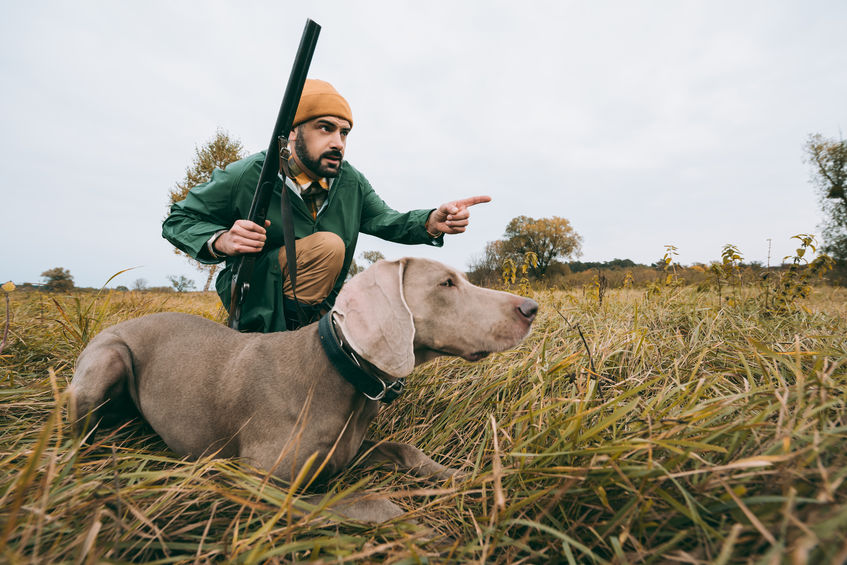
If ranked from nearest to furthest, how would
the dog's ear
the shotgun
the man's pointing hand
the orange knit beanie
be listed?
the dog's ear
the shotgun
the man's pointing hand
the orange knit beanie

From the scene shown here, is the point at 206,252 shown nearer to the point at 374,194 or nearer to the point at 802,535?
the point at 374,194

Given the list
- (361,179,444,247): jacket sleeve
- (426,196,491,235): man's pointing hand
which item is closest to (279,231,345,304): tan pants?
(361,179,444,247): jacket sleeve

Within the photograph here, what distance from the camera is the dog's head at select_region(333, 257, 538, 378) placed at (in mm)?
1844

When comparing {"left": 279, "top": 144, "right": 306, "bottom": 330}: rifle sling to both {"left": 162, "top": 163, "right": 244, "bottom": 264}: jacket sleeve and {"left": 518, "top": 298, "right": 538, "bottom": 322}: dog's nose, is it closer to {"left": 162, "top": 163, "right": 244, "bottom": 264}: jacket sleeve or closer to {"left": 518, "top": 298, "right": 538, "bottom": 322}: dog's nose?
{"left": 162, "top": 163, "right": 244, "bottom": 264}: jacket sleeve

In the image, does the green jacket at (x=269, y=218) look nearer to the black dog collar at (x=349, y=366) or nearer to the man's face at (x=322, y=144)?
the man's face at (x=322, y=144)

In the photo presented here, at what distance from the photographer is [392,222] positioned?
4.02 meters

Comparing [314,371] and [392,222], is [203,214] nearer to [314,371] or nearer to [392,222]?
[392,222]

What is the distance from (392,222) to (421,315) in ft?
7.01

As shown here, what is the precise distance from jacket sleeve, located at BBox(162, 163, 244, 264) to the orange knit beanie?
31.1 inches

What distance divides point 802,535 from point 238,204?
157 inches

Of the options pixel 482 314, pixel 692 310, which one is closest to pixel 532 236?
pixel 692 310

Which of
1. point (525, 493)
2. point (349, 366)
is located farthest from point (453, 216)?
point (525, 493)

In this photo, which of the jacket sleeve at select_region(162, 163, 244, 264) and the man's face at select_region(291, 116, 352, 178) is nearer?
the jacket sleeve at select_region(162, 163, 244, 264)

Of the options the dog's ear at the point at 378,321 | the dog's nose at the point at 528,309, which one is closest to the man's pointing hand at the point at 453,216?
the dog's nose at the point at 528,309
